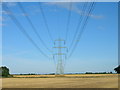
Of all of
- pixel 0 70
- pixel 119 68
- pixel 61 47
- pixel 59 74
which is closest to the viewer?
pixel 61 47

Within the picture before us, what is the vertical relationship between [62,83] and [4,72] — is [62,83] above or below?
above

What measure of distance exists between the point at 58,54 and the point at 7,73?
153 ft

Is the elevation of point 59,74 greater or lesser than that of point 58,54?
lesser

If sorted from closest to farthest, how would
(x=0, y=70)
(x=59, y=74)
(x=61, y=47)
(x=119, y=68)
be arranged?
(x=61, y=47), (x=59, y=74), (x=0, y=70), (x=119, y=68)

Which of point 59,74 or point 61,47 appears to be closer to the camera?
point 61,47

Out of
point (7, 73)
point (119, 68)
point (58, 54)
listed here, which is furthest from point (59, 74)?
point (119, 68)

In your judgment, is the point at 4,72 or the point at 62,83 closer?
the point at 62,83

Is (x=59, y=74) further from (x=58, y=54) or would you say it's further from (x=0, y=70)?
(x=0, y=70)

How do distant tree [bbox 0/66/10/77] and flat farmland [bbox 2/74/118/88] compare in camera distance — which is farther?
distant tree [bbox 0/66/10/77]

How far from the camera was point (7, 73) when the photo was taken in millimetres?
129750

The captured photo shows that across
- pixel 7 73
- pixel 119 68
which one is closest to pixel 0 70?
pixel 7 73

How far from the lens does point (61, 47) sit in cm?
9006

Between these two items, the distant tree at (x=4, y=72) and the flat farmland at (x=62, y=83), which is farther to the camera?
the distant tree at (x=4, y=72)

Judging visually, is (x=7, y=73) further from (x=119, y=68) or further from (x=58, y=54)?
(x=119, y=68)
